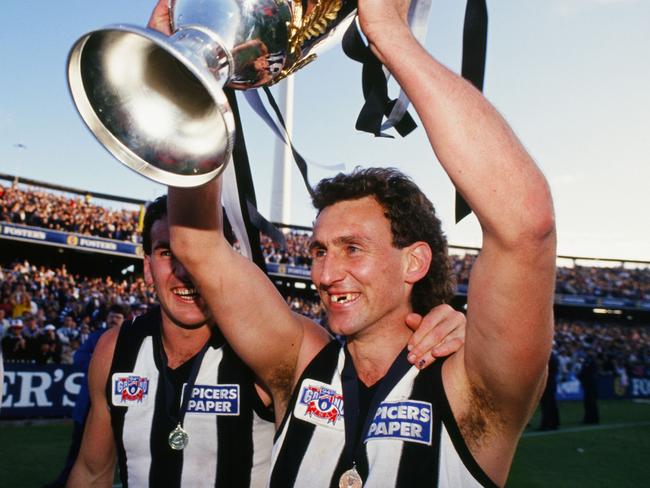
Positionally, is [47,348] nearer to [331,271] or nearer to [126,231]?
[331,271]

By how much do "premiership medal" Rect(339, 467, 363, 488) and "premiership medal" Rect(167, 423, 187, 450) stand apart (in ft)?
2.55

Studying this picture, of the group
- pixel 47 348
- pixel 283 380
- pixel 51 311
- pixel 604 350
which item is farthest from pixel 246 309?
pixel 604 350

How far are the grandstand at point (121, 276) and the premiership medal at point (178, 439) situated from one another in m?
13.2

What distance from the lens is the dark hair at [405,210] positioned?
2.28 metres

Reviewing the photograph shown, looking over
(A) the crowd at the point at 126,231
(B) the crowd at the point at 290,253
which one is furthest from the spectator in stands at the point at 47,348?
(B) the crowd at the point at 290,253

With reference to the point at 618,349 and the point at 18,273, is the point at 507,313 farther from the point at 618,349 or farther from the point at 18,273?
the point at 618,349

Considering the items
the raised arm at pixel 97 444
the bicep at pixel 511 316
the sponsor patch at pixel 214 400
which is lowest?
the raised arm at pixel 97 444

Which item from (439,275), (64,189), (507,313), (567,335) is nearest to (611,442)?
(439,275)

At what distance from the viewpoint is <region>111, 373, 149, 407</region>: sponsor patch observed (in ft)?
8.41

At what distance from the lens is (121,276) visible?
31109 mm

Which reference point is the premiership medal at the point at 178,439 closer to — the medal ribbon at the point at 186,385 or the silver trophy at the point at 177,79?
the medal ribbon at the point at 186,385

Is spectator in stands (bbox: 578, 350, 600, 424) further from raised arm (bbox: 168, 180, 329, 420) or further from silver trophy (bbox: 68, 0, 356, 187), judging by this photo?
silver trophy (bbox: 68, 0, 356, 187)

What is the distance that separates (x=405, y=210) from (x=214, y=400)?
112cm

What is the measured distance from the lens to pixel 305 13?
1.54 metres
